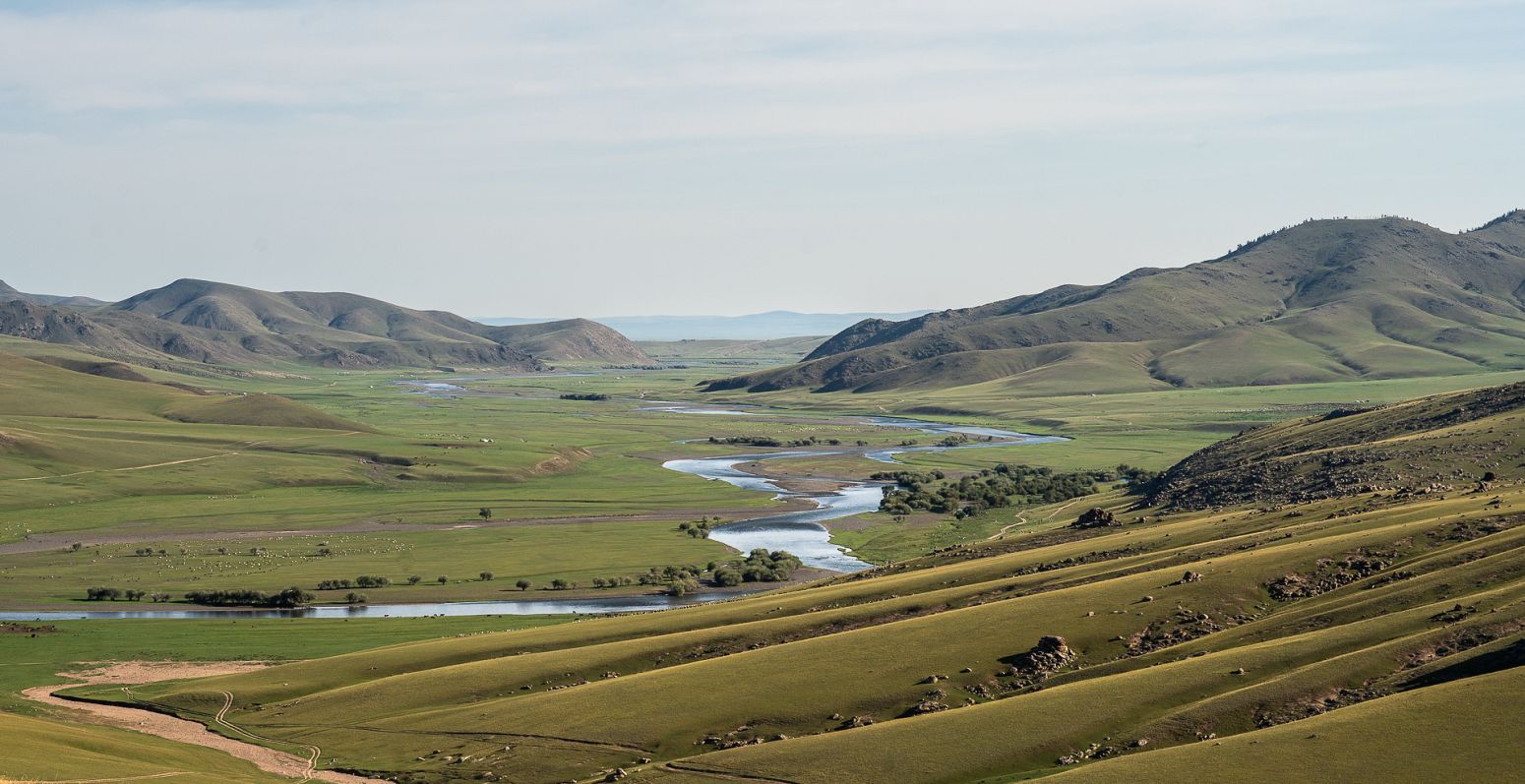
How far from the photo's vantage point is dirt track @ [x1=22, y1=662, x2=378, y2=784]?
56.7m

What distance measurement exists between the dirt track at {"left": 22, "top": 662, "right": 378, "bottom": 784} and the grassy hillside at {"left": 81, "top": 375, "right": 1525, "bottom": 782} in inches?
62.7

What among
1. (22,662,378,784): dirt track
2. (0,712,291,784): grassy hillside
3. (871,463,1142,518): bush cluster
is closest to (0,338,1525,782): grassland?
(0,712,291,784): grassy hillside

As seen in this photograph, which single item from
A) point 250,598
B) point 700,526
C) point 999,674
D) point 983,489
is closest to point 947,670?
point 999,674

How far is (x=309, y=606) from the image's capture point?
346 feet

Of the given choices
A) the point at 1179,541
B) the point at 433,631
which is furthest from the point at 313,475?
the point at 1179,541

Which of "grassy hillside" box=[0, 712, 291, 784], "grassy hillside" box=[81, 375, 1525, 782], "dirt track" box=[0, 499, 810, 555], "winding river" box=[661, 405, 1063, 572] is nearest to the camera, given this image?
"grassy hillside" box=[81, 375, 1525, 782]

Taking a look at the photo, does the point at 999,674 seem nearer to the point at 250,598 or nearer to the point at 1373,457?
the point at 1373,457

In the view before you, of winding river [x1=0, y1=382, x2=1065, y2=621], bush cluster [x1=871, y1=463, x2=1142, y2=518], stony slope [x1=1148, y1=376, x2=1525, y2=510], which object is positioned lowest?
winding river [x1=0, y1=382, x2=1065, y2=621]

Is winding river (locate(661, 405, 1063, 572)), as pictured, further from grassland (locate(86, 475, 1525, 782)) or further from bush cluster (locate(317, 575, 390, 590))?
grassland (locate(86, 475, 1525, 782))

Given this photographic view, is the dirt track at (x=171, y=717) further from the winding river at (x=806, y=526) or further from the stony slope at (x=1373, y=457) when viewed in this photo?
the stony slope at (x=1373, y=457)

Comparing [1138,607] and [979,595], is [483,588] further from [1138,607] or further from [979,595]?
[1138,607]

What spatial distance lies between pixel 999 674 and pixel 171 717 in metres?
40.0

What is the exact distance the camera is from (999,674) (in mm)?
57844

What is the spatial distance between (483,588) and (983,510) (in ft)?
202
